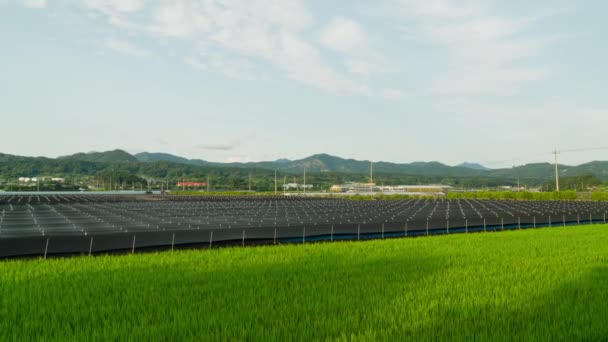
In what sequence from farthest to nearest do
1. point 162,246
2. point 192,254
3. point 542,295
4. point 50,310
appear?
point 162,246 → point 192,254 → point 542,295 → point 50,310

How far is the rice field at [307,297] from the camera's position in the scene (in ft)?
22.3

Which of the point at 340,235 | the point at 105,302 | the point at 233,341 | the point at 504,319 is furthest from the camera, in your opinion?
the point at 340,235

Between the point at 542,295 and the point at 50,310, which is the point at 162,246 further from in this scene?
the point at 542,295

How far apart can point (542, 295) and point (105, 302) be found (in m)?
8.45

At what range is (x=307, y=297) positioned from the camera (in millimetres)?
8984

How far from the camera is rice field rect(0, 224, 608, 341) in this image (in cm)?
679

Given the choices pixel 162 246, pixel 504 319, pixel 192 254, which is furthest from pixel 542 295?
pixel 162 246

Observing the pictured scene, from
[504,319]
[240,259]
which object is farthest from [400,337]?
[240,259]

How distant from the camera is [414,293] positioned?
939 centimetres

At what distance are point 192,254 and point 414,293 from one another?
29.3 feet

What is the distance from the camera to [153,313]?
7801 millimetres

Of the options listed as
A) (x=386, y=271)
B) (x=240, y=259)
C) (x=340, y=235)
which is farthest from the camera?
(x=340, y=235)

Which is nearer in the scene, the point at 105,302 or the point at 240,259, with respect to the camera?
the point at 105,302

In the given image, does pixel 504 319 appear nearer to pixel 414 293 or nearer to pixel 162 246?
pixel 414 293
